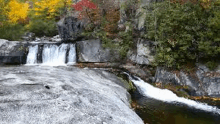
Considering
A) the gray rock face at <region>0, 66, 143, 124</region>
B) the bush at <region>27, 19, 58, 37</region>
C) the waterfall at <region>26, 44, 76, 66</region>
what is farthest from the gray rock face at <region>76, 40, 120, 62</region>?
the bush at <region>27, 19, 58, 37</region>

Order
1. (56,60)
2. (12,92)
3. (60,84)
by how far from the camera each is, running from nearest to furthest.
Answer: (12,92) < (60,84) < (56,60)

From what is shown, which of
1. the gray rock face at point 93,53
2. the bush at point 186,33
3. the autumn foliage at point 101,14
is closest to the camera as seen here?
the bush at point 186,33

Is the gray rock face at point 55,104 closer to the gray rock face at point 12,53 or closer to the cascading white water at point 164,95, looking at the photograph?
the cascading white water at point 164,95

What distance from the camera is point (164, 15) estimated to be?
1276cm

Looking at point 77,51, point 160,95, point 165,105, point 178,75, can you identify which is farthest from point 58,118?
point 77,51

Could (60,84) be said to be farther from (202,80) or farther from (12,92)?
(202,80)

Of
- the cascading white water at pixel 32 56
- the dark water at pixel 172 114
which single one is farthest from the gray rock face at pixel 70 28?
the dark water at pixel 172 114

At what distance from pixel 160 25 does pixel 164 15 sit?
67 centimetres

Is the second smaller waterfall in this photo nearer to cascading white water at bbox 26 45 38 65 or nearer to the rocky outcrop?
the rocky outcrop

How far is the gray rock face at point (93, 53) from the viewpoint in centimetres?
1608

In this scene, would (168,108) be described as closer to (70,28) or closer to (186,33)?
(186,33)

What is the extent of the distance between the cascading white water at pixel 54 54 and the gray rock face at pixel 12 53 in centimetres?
204

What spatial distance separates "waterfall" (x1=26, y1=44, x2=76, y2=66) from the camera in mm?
17562

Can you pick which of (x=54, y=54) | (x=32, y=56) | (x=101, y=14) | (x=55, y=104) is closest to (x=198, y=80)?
(x=55, y=104)
